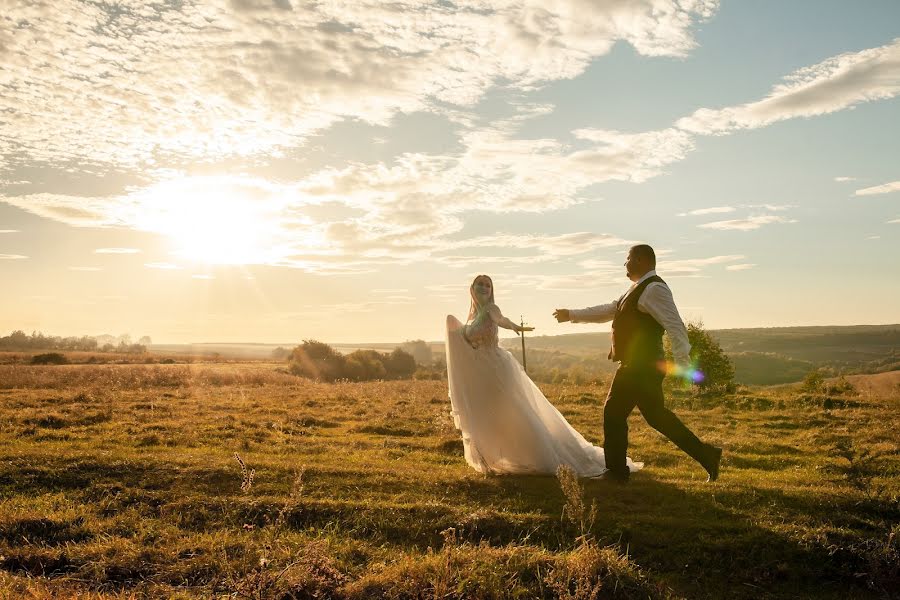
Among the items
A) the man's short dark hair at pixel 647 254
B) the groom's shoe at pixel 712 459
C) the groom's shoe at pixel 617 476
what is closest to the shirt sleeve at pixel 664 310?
the man's short dark hair at pixel 647 254

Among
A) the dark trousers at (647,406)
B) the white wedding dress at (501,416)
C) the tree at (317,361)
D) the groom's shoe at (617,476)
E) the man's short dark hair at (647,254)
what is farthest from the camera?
the tree at (317,361)

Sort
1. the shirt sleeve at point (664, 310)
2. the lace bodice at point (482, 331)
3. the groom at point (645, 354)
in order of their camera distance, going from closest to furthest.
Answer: the shirt sleeve at point (664, 310) → the groom at point (645, 354) → the lace bodice at point (482, 331)

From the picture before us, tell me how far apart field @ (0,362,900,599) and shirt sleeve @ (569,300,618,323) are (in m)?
2.66

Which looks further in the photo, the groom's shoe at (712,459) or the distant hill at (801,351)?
the distant hill at (801,351)

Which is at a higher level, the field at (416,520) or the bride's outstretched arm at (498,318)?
the bride's outstretched arm at (498,318)

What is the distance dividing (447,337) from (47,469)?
23.4 ft

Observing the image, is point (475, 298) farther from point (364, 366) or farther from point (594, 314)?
point (364, 366)

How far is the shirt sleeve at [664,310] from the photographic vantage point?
8492 mm

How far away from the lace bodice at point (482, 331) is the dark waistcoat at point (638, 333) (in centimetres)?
217

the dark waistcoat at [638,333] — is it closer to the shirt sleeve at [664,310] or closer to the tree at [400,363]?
the shirt sleeve at [664,310]

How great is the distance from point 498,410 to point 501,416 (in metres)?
0.11

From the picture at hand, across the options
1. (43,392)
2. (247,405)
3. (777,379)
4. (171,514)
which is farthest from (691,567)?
(777,379)

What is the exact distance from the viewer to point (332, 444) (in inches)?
554

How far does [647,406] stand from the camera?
29.5ft
